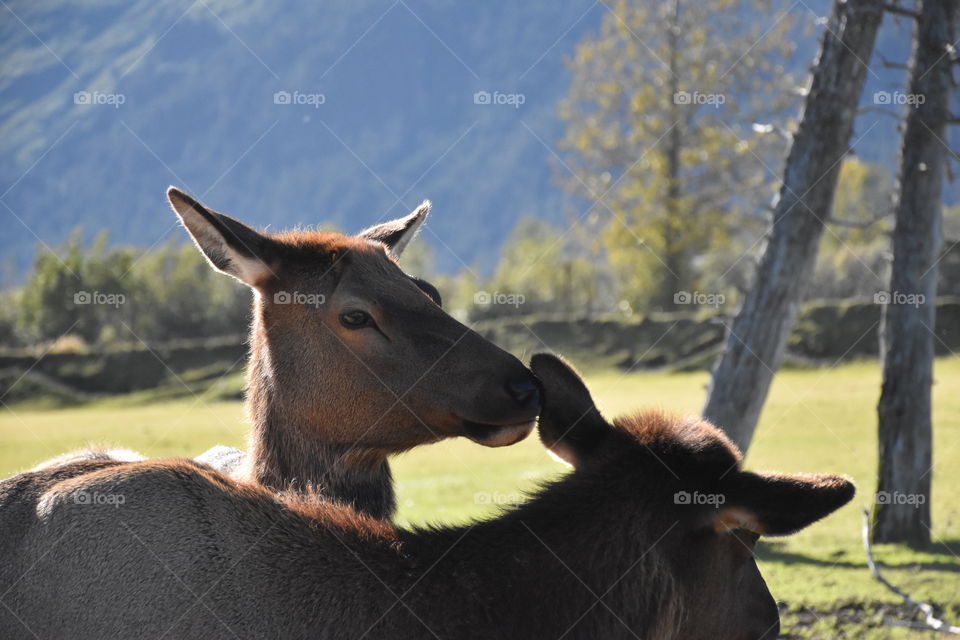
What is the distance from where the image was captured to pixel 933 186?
10.9m

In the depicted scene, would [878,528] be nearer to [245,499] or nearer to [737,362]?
[737,362]

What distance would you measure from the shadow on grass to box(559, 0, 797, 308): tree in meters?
29.7

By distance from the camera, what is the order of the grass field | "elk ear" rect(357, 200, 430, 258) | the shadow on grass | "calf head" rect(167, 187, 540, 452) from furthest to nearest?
the shadow on grass, the grass field, "elk ear" rect(357, 200, 430, 258), "calf head" rect(167, 187, 540, 452)

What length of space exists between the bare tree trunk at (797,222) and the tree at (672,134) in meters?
29.9

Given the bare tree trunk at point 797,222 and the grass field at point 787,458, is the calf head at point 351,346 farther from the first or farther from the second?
the bare tree trunk at point 797,222

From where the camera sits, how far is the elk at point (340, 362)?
5031 mm

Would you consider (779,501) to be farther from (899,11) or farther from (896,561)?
(899,11)

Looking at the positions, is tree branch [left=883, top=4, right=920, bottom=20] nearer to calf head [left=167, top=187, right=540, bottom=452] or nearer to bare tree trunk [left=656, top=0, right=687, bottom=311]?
calf head [left=167, top=187, right=540, bottom=452]

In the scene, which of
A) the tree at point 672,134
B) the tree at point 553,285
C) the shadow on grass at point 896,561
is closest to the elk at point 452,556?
the shadow on grass at point 896,561

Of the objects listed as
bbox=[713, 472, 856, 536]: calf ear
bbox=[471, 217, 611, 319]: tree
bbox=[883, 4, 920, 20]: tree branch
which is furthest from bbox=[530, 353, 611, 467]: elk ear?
bbox=[471, 217, 611, 319]: tree

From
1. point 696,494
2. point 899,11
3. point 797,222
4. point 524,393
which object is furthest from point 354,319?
point 899,11

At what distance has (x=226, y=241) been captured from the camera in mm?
5145

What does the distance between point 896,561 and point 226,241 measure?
26.4 ft

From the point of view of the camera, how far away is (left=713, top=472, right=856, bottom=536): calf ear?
304 centimetres
